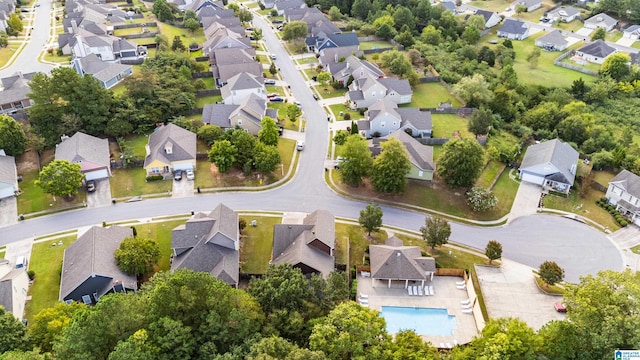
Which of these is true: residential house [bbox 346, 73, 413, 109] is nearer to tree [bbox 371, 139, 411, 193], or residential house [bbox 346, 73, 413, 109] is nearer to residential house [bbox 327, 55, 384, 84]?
residential house [bbox 327, 55, 384, 84]

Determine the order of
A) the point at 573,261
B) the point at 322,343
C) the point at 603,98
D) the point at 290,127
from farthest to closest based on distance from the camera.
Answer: the point at 603,98 < the point at 290,127 < the point at 573,261 < the point at 322,343

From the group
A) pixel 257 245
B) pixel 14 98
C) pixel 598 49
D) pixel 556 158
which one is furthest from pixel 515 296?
pixel 598 49

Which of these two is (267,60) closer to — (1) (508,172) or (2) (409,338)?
(1) (508,172)

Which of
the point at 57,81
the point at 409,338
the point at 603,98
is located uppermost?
the point at 57,81

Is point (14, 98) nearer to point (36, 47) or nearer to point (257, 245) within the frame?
point (36, 47)

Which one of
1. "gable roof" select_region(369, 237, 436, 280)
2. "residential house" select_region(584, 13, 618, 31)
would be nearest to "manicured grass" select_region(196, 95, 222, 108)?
"gable roof" select_region(369, 237, 436, 280)

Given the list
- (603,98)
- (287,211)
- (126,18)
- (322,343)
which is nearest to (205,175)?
(287,211)

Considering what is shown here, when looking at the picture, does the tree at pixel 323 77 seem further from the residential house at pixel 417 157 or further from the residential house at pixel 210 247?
the residential house at pixel 210 247
